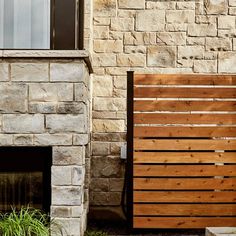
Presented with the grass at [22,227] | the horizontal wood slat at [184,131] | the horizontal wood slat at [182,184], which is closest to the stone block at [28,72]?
the grass at [22,227]

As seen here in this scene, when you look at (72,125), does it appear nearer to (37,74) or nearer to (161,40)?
(37,74)

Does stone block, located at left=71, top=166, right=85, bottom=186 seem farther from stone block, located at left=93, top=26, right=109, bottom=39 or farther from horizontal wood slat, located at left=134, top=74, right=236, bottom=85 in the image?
stone block, located at left=93, top=26, right=109, bottom=39

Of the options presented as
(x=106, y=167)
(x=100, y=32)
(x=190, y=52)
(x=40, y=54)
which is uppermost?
(x=100, y=32)

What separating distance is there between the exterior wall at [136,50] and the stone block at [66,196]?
5.94ft

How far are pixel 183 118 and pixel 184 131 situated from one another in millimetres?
151

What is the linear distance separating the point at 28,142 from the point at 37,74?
660 mm

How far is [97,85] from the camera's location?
724 cm

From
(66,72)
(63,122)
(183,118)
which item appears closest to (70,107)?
(63,122)

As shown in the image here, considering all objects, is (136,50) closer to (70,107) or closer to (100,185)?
(100,185)

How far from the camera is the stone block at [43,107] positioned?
17.5 feet

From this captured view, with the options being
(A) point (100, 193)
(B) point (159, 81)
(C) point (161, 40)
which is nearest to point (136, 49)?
(C) point (161, 40)

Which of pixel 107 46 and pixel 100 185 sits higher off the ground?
pixel 107 46

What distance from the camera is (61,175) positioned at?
17.7 ft

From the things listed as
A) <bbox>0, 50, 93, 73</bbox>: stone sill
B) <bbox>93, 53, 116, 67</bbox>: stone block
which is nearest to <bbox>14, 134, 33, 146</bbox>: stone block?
<bbox>0, 50, 93, 73</bbox>: stone sill
